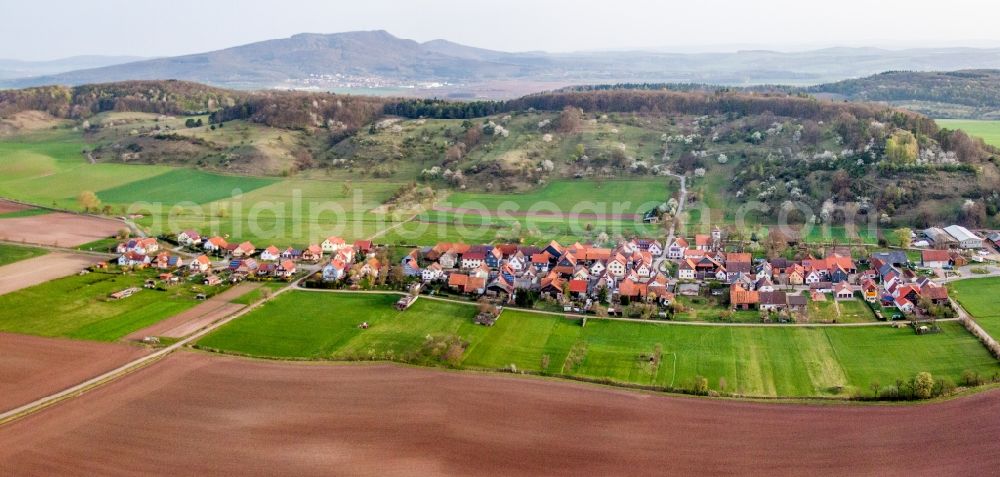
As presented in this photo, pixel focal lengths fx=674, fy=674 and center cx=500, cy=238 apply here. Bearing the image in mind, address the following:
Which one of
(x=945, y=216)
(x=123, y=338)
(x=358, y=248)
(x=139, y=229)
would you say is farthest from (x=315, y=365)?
(x=945, y=216)

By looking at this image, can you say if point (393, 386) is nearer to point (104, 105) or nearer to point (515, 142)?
point (515, 142)

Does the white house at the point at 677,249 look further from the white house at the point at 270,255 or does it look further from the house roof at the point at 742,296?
the white house at the point at 270,255

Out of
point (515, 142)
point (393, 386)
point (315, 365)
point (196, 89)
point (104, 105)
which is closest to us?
point (393, 386)

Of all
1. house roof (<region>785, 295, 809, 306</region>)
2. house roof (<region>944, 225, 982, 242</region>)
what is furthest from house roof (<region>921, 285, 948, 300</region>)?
house roof (<region>944, 225, 982, 242</region>)

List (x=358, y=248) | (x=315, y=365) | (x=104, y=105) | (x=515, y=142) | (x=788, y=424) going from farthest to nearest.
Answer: (x=104, y=105) < (x=515, y=142) < (x=358, y=248) < (x=315, y=365) < (x=788, y=424)

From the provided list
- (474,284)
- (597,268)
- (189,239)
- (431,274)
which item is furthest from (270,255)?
(597,268)

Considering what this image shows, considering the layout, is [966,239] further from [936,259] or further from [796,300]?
[796,300]
